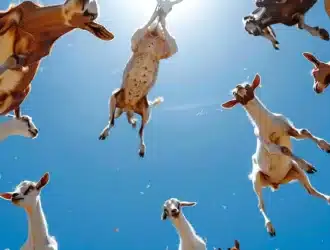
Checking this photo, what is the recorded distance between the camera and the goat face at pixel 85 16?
995 cm

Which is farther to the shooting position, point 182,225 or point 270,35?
point 182,225

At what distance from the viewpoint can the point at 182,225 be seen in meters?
15.0

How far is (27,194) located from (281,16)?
7285mm

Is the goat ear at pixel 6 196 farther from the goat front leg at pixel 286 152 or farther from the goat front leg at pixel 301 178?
the goat front leg at pixel 301 178

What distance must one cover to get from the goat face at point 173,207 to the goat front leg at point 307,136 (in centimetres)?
378

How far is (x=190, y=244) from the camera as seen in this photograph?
47.4 feet

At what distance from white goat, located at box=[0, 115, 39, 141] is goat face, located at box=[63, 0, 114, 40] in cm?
559

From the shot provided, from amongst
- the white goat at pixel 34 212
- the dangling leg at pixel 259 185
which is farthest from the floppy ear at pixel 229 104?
the white goat at pixel 34 212

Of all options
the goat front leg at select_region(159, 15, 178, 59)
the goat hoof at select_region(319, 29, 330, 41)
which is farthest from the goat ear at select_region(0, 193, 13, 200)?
the goat hoof at select_region(319, 29, 330, 41)

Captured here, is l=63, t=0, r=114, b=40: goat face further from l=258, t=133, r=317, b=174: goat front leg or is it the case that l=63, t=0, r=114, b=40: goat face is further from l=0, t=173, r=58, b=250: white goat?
l=0, t=173, r=58, b=250: white goat

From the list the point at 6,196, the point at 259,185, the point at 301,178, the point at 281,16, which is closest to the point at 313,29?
the point at 281,16

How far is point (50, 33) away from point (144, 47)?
208 inches

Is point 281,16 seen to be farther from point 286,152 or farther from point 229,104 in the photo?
point 286,152

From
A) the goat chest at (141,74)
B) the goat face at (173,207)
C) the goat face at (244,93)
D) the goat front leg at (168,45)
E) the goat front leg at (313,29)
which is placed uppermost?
the goat front leg at (313,29)
